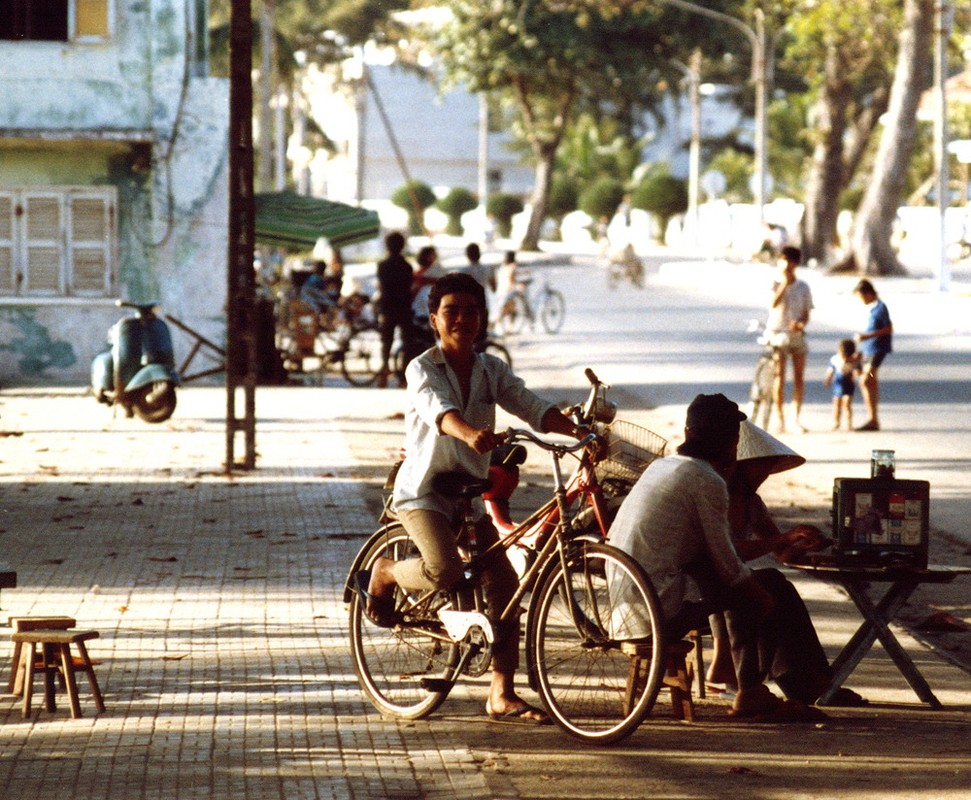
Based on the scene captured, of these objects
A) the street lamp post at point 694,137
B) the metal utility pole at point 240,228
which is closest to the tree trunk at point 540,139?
the street lamp post at point 694,137

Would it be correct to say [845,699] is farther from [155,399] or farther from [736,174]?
[736,174]

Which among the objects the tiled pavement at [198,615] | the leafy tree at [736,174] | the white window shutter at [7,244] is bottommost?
the tiled pavement at [198,615]

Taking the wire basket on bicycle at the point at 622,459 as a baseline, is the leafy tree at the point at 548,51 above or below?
above

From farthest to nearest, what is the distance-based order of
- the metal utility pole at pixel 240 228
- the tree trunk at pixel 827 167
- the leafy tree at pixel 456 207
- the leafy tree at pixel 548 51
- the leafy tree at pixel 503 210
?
the leafy tree at pixel 456 207 → the leafy tree at pixel 503 210 → the leafy tree at pixel 548 51 → the tree trunk at pixel 827 167 → the metal utility pole at pixel 240 228

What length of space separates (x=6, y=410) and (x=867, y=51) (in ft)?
110

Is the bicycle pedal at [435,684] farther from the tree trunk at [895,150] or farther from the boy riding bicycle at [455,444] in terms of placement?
the tree trunk at [895,150]

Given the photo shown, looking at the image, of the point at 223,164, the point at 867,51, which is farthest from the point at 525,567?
the point at 867,51

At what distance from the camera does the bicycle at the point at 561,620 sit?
21.5 feet

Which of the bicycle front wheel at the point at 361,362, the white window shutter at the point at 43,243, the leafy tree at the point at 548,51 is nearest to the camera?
the white window shutter at the point at 43,243

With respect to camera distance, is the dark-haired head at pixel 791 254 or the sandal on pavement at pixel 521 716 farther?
the dark-haired head at pixel 791 254

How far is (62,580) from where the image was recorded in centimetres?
1013

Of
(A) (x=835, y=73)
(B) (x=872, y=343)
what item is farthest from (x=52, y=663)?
(A) (x=835, y=73)

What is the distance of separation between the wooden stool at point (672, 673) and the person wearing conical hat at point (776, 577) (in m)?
0.30

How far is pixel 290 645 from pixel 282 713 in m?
1.37
